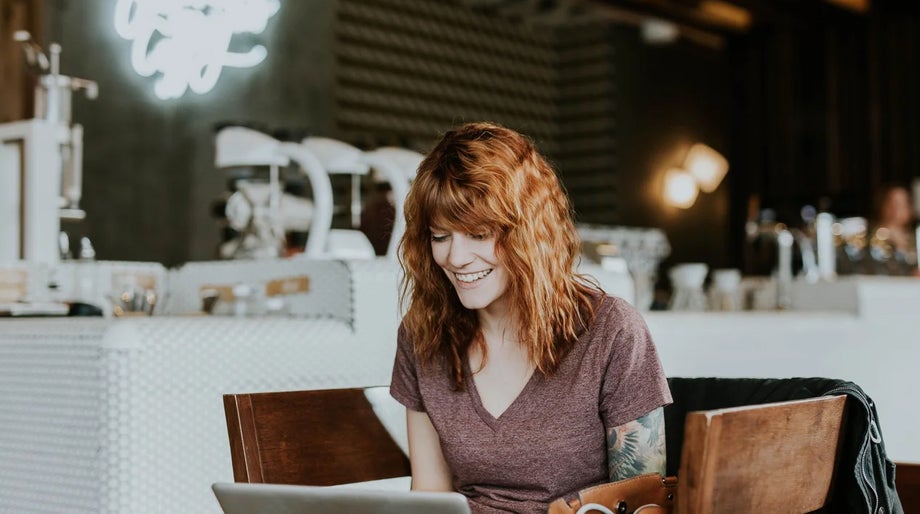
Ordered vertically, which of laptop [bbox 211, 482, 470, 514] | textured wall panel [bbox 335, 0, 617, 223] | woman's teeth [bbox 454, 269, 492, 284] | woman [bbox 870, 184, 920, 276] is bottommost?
laptop [bbox 211, 482, 470, 514]

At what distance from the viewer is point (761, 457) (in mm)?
1151

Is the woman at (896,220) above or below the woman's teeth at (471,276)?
above

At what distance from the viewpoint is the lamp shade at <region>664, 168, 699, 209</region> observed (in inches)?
364

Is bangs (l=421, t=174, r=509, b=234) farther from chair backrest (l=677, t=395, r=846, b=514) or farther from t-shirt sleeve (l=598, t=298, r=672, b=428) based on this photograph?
chair backrest (l=677, t=395, r=846, b=514)

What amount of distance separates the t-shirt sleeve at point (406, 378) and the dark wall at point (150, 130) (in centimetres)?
356

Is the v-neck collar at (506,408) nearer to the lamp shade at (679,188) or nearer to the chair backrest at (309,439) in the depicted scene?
the chair backrest at (309,439)

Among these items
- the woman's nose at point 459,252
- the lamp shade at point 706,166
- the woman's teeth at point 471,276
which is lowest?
the woman's teeth at point 471,276

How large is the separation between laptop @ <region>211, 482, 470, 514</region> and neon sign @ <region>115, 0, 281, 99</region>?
11.4 ft

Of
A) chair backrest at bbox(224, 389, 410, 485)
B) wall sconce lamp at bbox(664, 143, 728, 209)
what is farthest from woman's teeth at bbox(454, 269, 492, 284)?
wall sconce lamp at bbox(664, 143, 728, 209)

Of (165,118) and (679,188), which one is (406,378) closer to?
(165,118)

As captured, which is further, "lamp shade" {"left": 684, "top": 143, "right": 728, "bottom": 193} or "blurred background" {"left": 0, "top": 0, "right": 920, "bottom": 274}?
"lamp shade" {"left": 684, "top": 143, "right": 728, "bottom": 193}

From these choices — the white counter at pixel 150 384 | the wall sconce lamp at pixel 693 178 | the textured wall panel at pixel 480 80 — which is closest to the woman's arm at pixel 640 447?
the white counter at pixel 150 384

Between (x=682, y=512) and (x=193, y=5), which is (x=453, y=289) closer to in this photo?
(x=682, y=512)

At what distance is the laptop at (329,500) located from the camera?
102 centimetres
